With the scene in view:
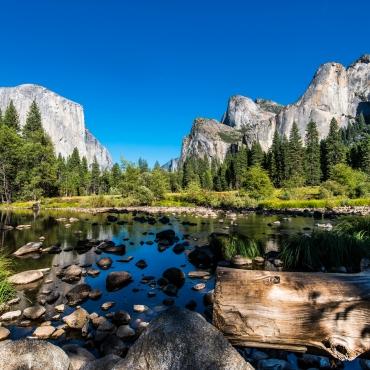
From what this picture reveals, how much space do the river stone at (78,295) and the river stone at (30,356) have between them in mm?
5261

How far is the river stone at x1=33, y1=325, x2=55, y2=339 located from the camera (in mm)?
7340

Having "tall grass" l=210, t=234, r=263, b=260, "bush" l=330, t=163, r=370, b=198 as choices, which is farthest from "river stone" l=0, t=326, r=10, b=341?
"bush" l=330, t=163, r=370, b=198

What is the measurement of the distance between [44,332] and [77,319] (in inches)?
32.5

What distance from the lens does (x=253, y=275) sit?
9.47 ft

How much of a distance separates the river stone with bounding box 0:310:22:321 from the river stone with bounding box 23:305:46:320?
0.15m

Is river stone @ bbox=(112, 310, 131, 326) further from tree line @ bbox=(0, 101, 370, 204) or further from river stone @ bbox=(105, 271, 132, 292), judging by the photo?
tree line @ bbox=(0, 101, 370, 204)

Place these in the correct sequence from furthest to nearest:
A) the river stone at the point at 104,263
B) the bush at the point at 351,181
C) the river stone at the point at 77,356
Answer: the bush at the point at 351,181 < the river stone at the point at 104,263 < the river stone at the point at 77,356

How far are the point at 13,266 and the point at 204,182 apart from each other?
96.9 meters

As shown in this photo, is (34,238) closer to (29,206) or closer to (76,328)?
(76,328)

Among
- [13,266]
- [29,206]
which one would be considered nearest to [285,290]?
[13,266]

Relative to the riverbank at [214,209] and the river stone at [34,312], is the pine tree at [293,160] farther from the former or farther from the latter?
the river stone at [34,312]

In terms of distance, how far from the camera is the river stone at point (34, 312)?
8430 mm

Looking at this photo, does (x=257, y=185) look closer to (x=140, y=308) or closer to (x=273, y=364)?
(x=140, y=308)

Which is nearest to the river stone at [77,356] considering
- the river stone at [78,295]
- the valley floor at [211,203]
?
the river stone at [78,295]
